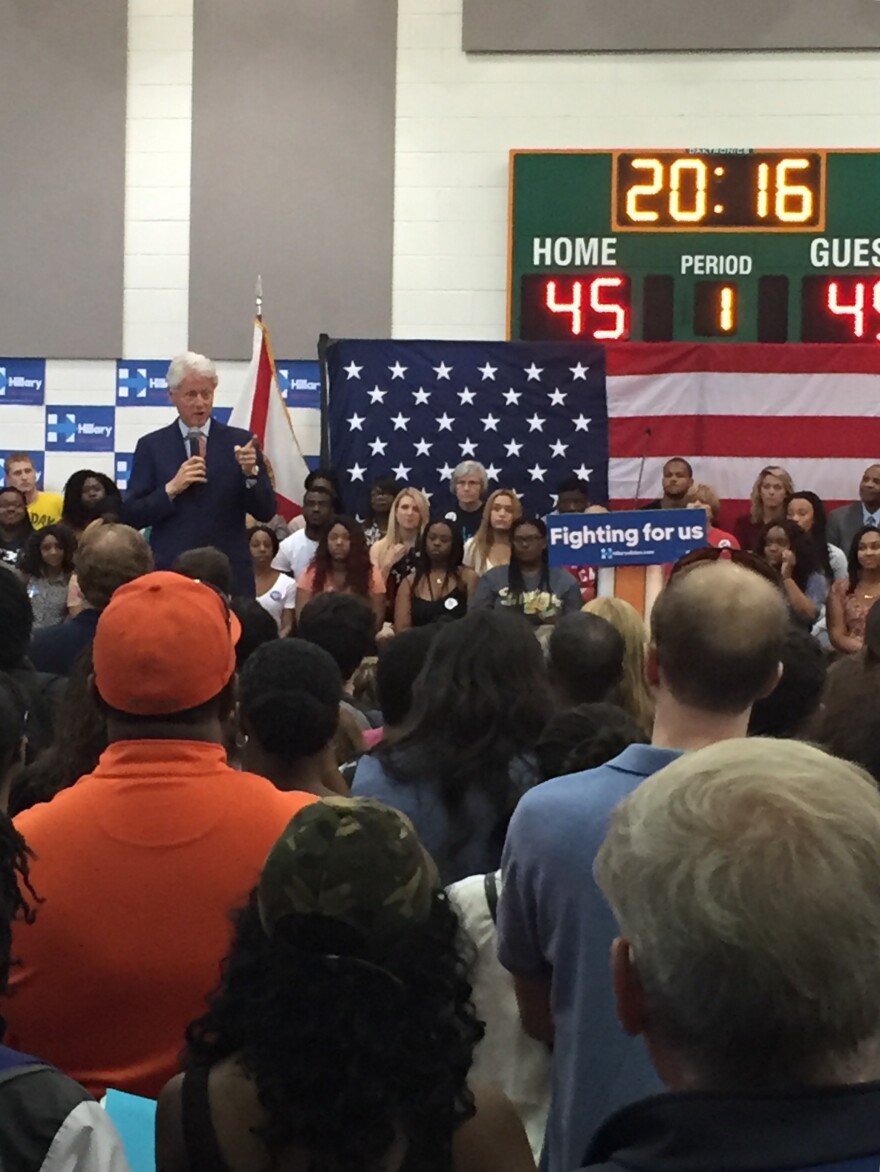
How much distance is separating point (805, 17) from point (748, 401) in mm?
3213

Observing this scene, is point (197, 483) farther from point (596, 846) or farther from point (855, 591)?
point (596, 846)

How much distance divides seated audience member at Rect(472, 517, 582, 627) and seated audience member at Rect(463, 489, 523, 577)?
0.66 metres

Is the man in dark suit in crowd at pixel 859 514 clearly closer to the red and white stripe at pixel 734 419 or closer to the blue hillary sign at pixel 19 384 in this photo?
the red and white stripe at pixel 734 419

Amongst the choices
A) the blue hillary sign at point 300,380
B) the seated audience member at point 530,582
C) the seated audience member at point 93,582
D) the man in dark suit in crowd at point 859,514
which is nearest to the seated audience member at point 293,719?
the seated audience member at point 93,582

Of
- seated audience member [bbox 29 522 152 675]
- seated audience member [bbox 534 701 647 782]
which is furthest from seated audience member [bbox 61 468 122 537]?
seated audience member [bbox 534 701 647 782]

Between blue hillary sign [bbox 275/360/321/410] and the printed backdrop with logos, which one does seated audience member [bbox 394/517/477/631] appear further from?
the printed backdrop with logos

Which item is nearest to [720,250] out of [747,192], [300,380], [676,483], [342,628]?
[747,192]

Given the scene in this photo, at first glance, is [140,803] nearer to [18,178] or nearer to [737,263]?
[737,263]

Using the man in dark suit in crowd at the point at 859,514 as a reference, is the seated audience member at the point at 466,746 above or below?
below

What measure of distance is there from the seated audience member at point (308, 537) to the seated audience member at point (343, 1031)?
322 inches

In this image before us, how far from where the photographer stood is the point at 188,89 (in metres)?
13.1

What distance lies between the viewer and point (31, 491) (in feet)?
39.5

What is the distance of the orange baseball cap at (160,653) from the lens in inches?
94.6

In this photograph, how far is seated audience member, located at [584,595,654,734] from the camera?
4.18 metres
